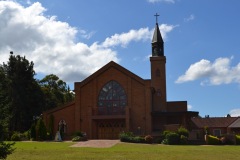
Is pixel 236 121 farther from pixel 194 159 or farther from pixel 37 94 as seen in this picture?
pixel 194 159

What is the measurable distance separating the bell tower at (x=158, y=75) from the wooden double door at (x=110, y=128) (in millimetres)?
5927

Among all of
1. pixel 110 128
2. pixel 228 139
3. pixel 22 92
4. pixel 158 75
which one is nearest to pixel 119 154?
pixel 228 139

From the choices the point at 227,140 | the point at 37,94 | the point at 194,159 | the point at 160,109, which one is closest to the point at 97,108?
the point at 160,109

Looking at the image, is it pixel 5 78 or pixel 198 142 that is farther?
pixel 5 78

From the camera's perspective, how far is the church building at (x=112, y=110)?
159ft

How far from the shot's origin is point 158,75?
5431cm

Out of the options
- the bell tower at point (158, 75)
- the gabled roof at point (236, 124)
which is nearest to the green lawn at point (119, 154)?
the bell tower at point (158, 75)

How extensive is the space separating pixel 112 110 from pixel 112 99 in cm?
148

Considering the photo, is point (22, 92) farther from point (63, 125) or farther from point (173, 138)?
point (173, 138)

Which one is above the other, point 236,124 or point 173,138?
point 236,124

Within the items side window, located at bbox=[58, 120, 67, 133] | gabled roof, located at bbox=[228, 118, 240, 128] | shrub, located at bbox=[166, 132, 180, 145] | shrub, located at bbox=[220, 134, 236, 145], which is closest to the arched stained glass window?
side window, located at bbox=[58, 120, 67, 133]

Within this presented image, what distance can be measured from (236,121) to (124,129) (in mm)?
20846

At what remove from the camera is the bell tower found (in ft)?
175

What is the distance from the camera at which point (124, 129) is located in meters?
49.1
